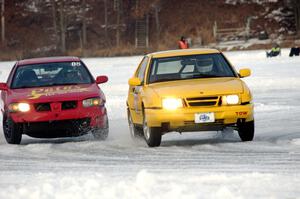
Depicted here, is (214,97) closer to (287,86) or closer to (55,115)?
(55,115)

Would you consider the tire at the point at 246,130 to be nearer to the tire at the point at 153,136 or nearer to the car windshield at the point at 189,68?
the car windshield at the point at 189,68

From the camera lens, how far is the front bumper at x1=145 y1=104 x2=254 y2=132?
12578 millimetres

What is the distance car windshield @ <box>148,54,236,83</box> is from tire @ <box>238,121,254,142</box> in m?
1.06

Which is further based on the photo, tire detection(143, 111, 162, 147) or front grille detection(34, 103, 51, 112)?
front grille detection(34, 103, 51, 112)

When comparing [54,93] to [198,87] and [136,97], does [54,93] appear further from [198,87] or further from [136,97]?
[198,87]

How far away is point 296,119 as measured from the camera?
1692cm

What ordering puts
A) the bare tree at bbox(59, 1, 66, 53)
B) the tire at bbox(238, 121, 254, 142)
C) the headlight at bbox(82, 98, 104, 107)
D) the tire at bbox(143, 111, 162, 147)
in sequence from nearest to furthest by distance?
the tire at bbox(143, 111, 162, 147) < the tire at bbox(238, 121, 254, 142) < the headlight at bbox(82, 98, 104, 107) < the bare tree at bbox(59, 1, 66, 53)

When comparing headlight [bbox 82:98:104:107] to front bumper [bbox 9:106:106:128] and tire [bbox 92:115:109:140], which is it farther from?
tire [bbox 92:115:109:140]

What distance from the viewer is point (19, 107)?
570 inches

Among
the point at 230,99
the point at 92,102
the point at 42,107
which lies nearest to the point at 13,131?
the point at 42,107

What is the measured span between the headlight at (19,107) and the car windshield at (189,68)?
2.08 m

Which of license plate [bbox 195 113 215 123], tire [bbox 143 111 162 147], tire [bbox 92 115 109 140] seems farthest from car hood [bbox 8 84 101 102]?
license plate [bbox 195 113 215 123]

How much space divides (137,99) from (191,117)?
173 cm

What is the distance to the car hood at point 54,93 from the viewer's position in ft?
47.5
